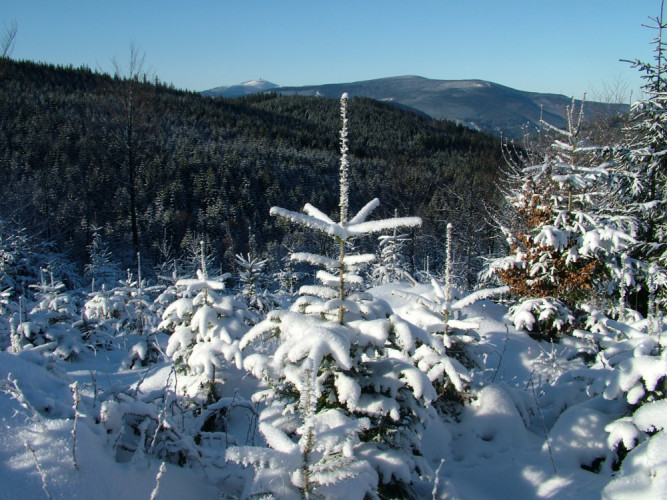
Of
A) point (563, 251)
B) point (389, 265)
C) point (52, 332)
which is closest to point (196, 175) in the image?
point (389, 265)

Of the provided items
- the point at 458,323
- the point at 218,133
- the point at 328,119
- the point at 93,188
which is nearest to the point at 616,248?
the point at 458,323

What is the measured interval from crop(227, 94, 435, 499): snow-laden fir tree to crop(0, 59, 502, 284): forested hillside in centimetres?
1881

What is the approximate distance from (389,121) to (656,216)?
5410 inches

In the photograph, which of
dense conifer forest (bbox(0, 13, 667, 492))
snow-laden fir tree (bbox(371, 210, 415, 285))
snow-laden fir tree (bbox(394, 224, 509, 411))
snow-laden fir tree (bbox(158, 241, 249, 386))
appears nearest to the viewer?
dense conifer forest (bbox(0, 13, 667, 492))

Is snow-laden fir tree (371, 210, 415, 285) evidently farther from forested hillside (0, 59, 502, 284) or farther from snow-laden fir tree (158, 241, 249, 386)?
snow-laden fir tree (158, 241, 249, 386)

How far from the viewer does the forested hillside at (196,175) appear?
4262 centimetres

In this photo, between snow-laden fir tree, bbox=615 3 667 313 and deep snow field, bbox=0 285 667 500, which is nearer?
deep snow field, bbox=0 285 667 500

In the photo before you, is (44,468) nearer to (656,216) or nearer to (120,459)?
(120,459)

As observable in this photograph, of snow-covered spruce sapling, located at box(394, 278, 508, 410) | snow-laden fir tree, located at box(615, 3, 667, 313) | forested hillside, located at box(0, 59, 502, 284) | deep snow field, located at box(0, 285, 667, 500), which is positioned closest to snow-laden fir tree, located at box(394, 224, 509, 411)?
snow-covered spruce sapling, located at box(394, 278, 508, 410)

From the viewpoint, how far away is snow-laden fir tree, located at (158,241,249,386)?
12.1ft

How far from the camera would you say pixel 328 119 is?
136625 mm

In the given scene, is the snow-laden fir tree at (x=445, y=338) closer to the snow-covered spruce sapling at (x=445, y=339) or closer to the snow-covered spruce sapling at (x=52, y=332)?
the snow-covered spruce sapling at (x=445, y=339)

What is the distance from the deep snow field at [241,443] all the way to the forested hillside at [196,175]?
18.3 meters

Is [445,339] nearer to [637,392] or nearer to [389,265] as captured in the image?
[637,392]
